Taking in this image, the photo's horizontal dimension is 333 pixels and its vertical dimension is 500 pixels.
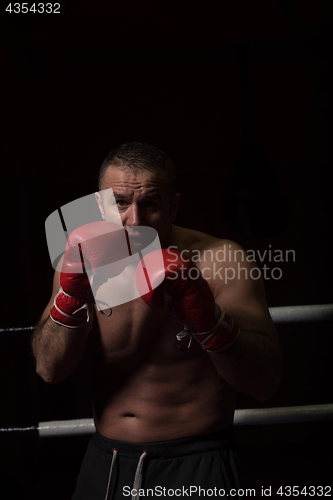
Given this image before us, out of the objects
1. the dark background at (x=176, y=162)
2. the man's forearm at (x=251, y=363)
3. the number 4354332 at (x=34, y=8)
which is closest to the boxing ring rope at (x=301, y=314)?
the man's forearm at (x=251, y=363)

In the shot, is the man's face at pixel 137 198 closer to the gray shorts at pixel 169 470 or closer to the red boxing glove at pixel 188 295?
the red boxing glove at pixel 188 295

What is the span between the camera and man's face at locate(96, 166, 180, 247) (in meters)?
0.83

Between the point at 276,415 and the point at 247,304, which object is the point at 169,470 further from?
the point at 247,304

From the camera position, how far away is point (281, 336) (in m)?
1.94

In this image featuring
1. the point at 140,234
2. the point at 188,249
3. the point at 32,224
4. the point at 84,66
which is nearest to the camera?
the point at 140,234

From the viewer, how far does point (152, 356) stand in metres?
0.91

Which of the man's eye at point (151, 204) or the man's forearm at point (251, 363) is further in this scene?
the man's eye at point (151, 204)

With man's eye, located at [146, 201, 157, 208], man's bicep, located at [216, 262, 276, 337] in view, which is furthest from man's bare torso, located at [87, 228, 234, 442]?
man's eye, located at [146, 201, 157, 208]

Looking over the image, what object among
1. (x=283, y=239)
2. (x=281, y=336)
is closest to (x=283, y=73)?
(x=283, y=239)

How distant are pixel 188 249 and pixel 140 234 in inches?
7.4

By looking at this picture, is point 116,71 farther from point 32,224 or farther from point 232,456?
point 232,456

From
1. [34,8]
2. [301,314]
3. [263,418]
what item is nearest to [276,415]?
[263,418]

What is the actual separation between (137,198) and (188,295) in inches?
10.3

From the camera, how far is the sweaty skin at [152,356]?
841 millimetres
